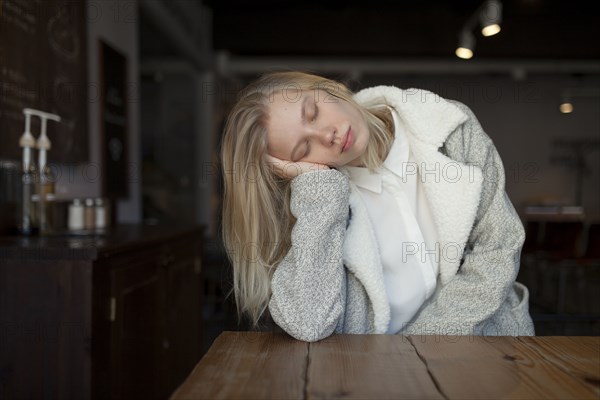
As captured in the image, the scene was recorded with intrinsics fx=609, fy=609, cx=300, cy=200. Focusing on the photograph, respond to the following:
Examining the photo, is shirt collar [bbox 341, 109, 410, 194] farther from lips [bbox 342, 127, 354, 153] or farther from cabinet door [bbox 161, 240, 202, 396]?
cabinet door [bbox 161, 240, 202, 396]

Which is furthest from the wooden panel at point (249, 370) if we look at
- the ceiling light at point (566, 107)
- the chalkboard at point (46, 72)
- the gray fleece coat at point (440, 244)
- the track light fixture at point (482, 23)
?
the ceiling light at point (566, 107)

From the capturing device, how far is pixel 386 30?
750 cm

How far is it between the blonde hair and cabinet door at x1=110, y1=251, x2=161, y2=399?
65 centimetres

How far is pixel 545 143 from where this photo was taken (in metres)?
10.2

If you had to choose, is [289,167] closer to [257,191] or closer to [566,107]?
[257,191]

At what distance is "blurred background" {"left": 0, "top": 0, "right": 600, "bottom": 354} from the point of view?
3.65 metres

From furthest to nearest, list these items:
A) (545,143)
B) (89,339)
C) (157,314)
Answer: (545,143), (157,314), (89,339)

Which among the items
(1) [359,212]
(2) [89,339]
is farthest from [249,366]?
(2) [89,339]

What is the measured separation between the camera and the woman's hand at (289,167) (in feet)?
4.44

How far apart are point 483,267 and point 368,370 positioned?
21.5 inches

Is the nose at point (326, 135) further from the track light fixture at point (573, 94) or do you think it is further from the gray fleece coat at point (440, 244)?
the track light fixture at point (573, 94)

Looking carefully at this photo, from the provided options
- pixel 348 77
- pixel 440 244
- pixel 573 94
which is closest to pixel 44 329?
pixel 440 244

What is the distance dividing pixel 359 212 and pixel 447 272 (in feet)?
0.80

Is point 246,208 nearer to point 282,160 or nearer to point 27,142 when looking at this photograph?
point 282,160
